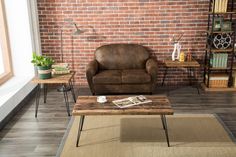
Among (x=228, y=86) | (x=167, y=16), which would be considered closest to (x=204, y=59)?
(x=228, y=86)

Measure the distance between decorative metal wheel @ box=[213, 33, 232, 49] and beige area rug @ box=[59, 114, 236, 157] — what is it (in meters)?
1.50

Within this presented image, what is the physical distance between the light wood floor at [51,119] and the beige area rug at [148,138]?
0.19m

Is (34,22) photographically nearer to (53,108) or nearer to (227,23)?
(53,108)

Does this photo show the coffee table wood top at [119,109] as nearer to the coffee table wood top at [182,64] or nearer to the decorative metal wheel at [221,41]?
the coffee table wood top at [182,64]

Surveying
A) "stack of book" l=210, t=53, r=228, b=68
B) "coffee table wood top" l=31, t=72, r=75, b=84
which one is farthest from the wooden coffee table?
"stack of book" l=210, t=53, r=228, b=68

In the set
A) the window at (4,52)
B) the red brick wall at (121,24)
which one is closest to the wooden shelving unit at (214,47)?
the red brick wall at (121,24)

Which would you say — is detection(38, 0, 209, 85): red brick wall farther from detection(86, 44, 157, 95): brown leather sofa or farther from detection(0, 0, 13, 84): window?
detection(0, 0, 13, 84): window

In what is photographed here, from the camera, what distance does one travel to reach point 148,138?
2.99 metres

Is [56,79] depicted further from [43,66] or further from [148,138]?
[148,138]

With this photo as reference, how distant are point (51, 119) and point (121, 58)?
5.71 ft

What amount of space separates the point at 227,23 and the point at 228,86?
3.72 ft

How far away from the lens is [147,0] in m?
4.62

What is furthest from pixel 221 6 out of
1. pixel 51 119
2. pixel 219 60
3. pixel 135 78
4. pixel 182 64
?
pixel 51 119

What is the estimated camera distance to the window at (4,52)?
4.22m
